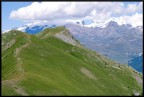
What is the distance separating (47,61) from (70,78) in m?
23.8

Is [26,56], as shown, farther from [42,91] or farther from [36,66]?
[42,91]

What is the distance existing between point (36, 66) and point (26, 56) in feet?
55.1

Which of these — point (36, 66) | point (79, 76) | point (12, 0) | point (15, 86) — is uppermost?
point (12, 0)

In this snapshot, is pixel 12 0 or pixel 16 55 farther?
pixel 16 55

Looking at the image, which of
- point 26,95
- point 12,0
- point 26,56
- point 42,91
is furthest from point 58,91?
point 12,0

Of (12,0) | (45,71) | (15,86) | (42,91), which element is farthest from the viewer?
(45,71)

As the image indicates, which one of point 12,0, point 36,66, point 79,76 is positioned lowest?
point 79,76

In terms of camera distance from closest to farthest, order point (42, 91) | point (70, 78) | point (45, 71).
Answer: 1. point (42, 91)
2. point (45, 71)
3. point (70, 78)

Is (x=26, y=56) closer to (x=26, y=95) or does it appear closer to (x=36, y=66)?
(x=36, y=66)

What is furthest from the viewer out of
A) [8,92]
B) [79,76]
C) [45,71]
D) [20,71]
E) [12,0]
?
[79,76]

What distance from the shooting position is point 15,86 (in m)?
113

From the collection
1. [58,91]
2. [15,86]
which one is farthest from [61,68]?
[15,86]

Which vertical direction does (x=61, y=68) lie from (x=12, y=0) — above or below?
below

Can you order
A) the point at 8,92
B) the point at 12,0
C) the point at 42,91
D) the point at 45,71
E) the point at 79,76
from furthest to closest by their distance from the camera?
the point at 79,76
the point at 45,71
the point at 42,91
the point at 8,92
the point at 12,0
